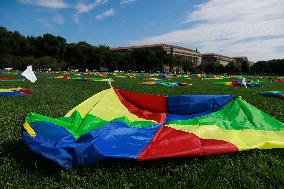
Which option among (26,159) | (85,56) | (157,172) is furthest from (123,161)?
(85,56)

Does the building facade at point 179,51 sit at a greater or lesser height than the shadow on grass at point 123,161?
greater

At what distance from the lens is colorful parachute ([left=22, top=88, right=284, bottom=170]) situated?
10.3ft

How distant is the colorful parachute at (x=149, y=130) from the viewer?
3137 mm

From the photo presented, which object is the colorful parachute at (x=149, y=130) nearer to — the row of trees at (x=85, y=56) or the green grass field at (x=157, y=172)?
the green grass field at (x=157, y=172)

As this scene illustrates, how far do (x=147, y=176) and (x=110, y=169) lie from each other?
0.36 m

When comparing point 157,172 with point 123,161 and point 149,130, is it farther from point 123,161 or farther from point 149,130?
point 149,130

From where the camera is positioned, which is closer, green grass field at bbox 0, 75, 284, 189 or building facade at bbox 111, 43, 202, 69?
green grass field at bbox 0, 75, 284, 189

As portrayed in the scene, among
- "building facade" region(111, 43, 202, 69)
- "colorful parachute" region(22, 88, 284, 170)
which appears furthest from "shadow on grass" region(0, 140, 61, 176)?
"building facade" region(111, 43, 202, 69)

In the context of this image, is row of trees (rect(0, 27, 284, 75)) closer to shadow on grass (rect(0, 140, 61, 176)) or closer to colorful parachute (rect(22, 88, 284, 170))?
colorful parachute (rect(22, 88, 284, 170))

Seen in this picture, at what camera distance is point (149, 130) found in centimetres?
396

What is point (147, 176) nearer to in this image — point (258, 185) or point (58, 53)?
point (258, 185)

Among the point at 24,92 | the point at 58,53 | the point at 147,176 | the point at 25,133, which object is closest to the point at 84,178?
the point at 147,176

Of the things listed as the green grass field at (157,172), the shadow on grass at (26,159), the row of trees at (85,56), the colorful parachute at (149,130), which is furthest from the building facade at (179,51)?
the green grass field at (157,172)

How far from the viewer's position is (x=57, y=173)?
10.1ft
